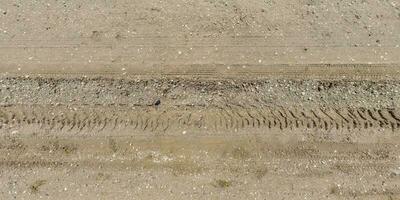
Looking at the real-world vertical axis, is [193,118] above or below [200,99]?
below

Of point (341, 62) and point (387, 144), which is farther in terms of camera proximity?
point (341, 62)

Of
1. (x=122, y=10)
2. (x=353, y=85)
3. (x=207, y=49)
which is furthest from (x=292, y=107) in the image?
(x=122, y=10)

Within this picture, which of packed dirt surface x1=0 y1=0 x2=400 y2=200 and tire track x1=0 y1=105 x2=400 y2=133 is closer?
packed dirt surface x1=0 y1=0 x2=400 y2=200

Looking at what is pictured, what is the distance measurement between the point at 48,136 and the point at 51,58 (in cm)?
195

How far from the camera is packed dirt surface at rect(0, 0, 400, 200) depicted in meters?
7.44

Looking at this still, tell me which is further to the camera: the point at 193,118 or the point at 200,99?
the point at 200,99

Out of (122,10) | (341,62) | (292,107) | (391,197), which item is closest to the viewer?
(391,197)

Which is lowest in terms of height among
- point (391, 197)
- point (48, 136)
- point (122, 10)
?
point (391, 197)

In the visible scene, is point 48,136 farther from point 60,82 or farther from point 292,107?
point 292,107

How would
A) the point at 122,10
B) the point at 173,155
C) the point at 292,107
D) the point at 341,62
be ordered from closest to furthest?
the point at 173,155
the point at 292,107
the point at 341,62
the point at 122,10

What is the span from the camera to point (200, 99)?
8.37 metres

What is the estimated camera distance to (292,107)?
8273mm

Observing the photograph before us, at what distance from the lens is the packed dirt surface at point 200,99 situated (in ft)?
24.4

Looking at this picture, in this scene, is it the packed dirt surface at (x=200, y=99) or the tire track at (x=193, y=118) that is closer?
the packed dirt surface at (x=200, y=99)
